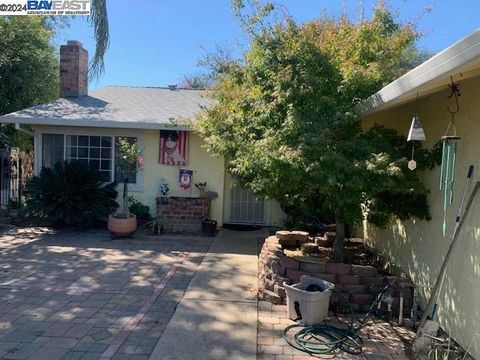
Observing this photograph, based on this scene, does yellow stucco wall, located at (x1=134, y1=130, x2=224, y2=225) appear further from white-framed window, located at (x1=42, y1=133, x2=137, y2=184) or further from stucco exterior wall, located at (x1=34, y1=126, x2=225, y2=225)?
white-framed window, located at (x1=42, y1=133, x2=137, y2=184)

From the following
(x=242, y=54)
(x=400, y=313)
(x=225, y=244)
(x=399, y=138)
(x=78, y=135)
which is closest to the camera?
(x=400, y=313)

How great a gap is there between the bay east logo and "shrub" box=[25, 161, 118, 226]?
333cm

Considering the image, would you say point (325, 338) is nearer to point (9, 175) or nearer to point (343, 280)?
point (343, 280)

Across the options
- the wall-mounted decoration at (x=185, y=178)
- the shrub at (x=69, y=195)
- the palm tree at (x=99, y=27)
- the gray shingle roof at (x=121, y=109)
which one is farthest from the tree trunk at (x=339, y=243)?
the palm tree at (x=99, y=27)

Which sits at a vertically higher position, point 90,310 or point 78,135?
point 78,135

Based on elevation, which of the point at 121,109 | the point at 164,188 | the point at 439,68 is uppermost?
the point at 121,109

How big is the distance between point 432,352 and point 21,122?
949 cm

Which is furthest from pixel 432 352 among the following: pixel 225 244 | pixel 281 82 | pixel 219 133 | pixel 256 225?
pixel 256 225

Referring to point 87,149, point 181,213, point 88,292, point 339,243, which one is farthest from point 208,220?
point 88,292

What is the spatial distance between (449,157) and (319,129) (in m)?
1.46

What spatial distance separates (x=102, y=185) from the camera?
34.4 ft

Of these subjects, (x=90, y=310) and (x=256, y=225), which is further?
(x=256, y=225)

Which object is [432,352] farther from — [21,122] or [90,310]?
[21,122]

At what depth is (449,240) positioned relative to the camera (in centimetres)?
454
